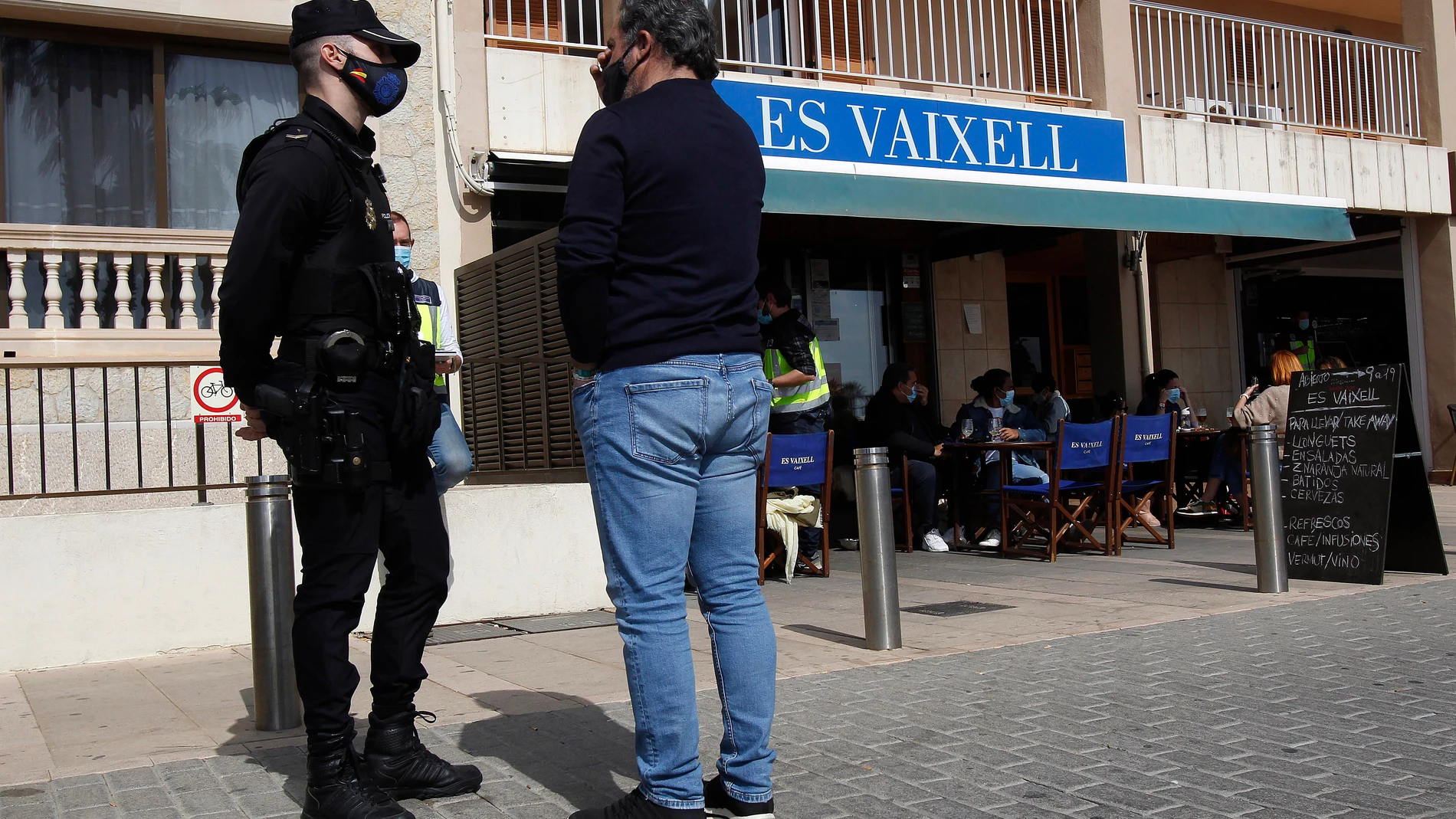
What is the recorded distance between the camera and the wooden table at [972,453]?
8836 mm

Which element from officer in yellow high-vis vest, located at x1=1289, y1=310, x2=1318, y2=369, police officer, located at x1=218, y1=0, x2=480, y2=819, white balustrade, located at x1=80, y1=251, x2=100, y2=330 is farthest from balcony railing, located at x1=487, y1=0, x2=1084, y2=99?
police officer, located at x1=218, y1=0, x2=480, y2=819

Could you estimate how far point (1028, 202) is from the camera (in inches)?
368

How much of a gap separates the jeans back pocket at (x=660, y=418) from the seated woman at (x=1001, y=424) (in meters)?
6.85

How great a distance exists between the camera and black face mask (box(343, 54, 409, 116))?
3201mm

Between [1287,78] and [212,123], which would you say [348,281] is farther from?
[1287,78]

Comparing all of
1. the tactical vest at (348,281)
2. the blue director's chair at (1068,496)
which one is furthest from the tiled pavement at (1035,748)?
the blue director's chair at (1068,496)

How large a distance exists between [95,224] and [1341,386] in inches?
321

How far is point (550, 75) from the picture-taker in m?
9.06

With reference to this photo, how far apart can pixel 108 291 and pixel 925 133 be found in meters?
6.56

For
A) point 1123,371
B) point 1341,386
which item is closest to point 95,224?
point 1341,386

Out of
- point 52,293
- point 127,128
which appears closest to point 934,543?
point 52,293

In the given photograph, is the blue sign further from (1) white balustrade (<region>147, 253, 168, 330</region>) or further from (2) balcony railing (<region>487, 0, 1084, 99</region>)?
(1) white balustrade (<region>147, 253, 168, 330</region>)

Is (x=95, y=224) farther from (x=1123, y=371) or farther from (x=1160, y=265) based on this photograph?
(x=1160, y=265)

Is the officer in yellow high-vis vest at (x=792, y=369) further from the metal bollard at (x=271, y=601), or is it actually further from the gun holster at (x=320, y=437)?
the gun holster at (x=320, y=437)
